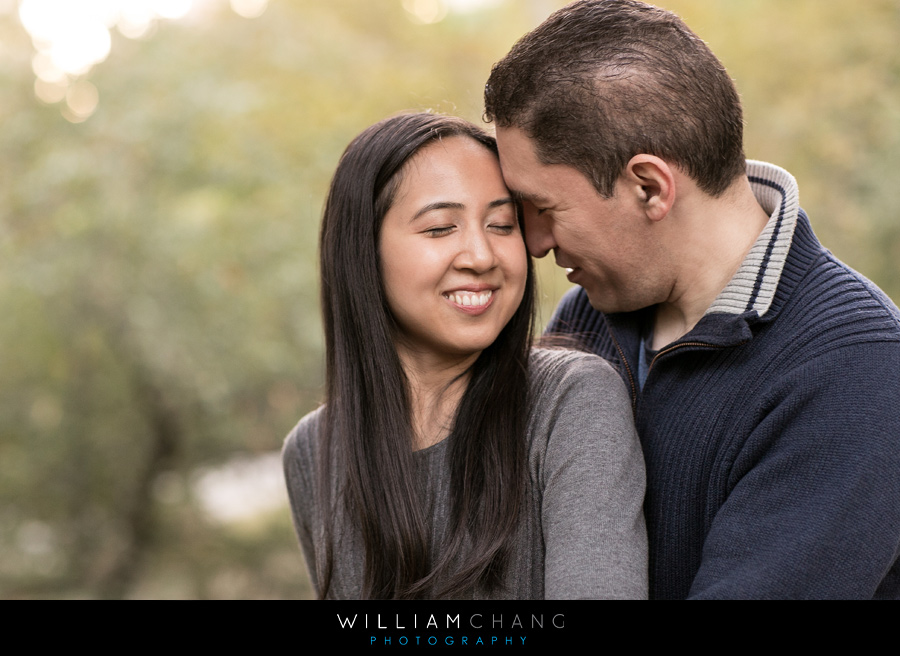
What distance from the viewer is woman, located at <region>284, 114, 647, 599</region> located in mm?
1784

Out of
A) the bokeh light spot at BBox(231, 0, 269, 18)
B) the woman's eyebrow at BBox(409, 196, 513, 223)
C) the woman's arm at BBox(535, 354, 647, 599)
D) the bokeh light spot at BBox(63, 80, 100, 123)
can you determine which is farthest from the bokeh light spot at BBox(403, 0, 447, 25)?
the woman's arm at BBox(535, 354, 647, 599)

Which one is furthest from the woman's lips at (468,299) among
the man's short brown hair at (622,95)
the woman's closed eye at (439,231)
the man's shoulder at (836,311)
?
the man's shoulder at (836,311)

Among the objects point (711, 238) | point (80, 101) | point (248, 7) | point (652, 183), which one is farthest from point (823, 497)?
point (248, 7)

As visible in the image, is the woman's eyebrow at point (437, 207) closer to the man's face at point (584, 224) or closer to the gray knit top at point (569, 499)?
the man's face at point (584, 224)

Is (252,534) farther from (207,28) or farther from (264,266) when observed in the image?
(207,28)

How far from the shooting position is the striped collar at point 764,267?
5.83 feet

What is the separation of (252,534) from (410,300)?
4.89 metres

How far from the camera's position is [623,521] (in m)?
1.69

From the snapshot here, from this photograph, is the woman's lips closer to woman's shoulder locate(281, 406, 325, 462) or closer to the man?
the man

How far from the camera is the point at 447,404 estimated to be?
204cm

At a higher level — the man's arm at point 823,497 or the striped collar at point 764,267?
the striped collar at point 764,267

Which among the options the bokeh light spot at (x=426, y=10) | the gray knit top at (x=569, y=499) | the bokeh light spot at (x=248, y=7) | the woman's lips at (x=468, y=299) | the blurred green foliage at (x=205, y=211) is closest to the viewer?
the gray knit top at (x=569, y=499)

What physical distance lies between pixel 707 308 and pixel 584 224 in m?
0.33
